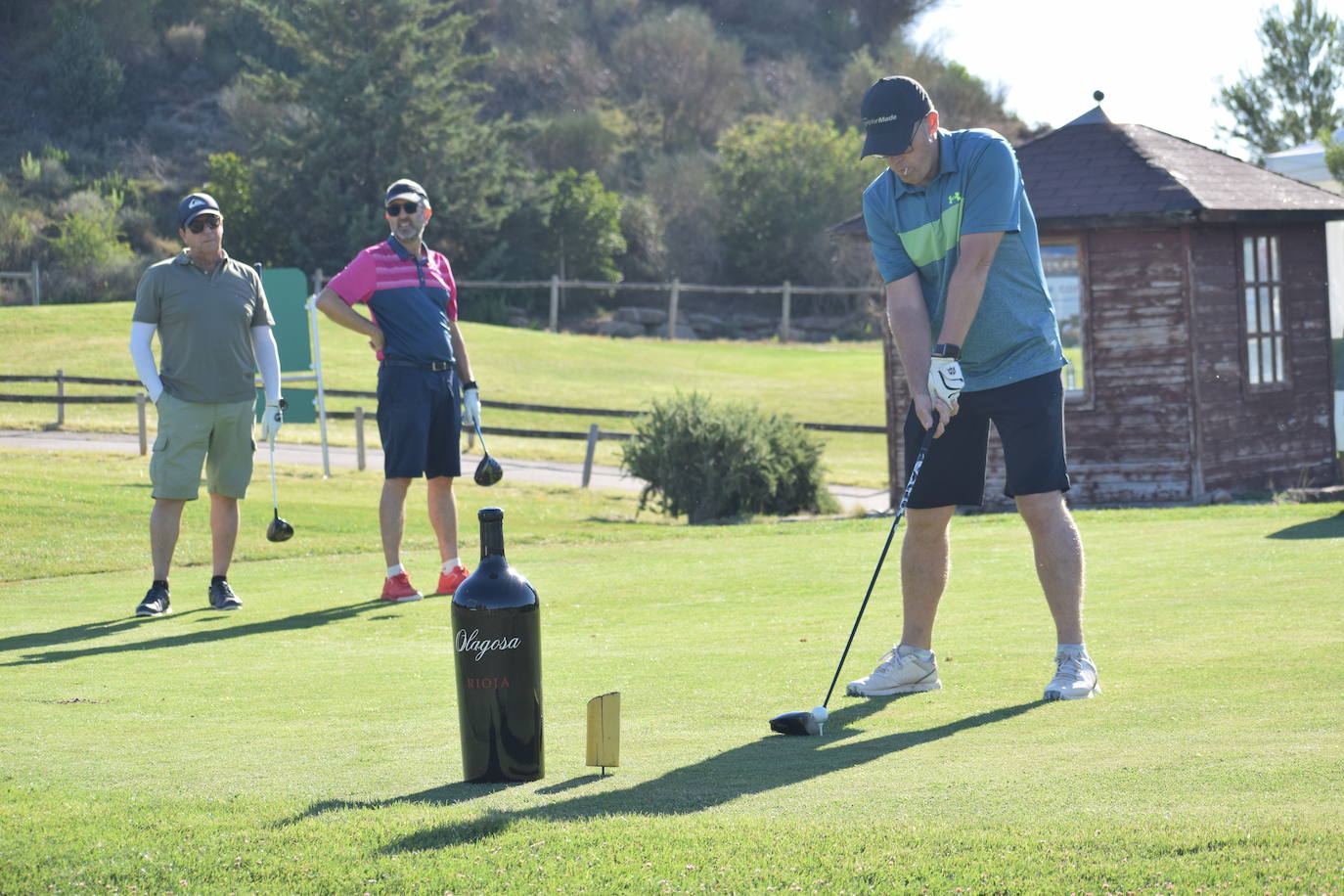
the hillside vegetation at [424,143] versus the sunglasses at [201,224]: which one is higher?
the hillside vegetation at [424,143]

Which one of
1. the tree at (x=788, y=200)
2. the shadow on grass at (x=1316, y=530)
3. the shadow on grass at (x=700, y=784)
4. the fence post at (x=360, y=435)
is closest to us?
the shadow on grass at (x=700, y=784)

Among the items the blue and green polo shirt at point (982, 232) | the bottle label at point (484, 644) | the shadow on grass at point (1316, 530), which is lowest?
the shadow on grass at point (1316, 530)

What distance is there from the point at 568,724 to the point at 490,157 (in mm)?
56383

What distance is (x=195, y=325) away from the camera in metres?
9.10

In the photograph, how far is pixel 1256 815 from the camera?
364 centimetres

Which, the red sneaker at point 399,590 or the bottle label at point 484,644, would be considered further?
the red sneaker at point 399,590

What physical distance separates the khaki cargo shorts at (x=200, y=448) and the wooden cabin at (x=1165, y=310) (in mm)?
11150

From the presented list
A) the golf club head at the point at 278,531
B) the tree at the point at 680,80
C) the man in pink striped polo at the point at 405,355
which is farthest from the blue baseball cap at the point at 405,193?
the tree at the point at 680,80

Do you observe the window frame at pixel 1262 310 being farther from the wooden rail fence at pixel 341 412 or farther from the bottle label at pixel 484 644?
the bottle label at pixel 484 644

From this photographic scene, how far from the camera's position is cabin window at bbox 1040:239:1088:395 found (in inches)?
749

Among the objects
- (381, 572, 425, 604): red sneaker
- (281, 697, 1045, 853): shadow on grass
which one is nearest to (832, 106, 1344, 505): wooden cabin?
(381, 572, 425, 604): red sneaker

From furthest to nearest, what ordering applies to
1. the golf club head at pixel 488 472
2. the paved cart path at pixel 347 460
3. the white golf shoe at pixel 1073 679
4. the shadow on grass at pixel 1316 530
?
the paved cart path at pixel 347 460 < the shadow on grass at pixel 1316 530 < the golf club head at pixel 488 472 < the white golf shoe at pixel 1073 679

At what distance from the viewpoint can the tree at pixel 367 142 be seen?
54750 mm

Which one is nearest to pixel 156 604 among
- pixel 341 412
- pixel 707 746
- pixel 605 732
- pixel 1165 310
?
pixel 707 746
